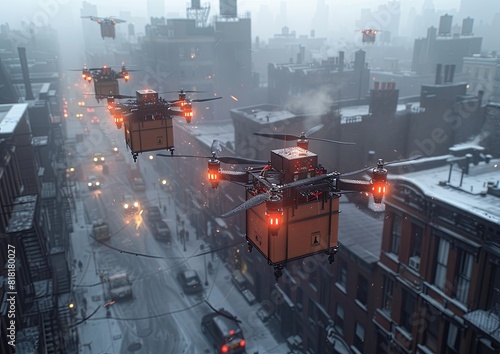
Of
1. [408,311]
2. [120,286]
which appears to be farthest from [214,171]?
[120,286]

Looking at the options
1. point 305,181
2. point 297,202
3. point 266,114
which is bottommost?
point 266,114

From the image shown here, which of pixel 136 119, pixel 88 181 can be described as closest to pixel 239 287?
pixel 136 119

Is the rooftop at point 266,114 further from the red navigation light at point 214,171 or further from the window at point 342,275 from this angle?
the red navigation light at point 214,171

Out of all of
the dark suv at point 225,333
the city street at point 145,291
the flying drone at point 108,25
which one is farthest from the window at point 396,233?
the flying drone at point 108,25

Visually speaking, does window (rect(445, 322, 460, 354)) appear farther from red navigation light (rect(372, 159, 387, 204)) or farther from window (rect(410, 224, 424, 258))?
red navigation light (rect(372, 159, 387, 204))

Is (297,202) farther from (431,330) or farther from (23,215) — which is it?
(23,215)
